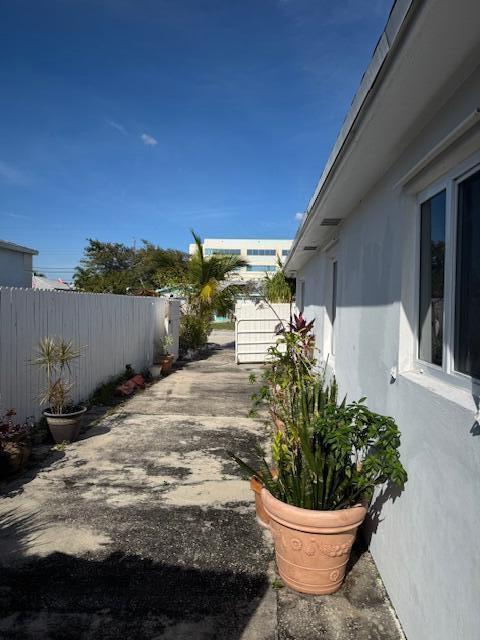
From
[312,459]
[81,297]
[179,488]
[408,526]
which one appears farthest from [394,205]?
[81,297]

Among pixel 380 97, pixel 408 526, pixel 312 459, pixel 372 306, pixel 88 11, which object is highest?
pixel 88 11

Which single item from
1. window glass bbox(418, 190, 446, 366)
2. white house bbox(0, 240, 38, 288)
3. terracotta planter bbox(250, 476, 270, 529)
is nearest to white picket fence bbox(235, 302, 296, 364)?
white house bbox(0, 240, 38, 288)

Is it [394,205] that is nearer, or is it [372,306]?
[394,205]

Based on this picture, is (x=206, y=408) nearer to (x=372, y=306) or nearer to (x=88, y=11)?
(x=372, y=306)

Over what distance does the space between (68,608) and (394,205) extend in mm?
3327

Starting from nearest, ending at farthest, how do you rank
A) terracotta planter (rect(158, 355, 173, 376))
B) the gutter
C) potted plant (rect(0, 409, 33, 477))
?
the gutter, potted plant (rect(0, 409, 33, 477)), terracotta planter (rect(158, 355, 173, 376))

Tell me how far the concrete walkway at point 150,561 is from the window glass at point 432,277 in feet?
5.28

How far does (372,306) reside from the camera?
3.55m

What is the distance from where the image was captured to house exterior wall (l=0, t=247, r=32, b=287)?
16516 mm

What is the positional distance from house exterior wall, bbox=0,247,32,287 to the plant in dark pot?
1605 cm

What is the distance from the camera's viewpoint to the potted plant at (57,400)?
5.64 metres

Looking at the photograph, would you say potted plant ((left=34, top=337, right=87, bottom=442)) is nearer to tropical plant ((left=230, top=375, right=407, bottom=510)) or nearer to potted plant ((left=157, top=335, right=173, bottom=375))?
tropical plant ((left=230, top=375, right=407, bottom=510))

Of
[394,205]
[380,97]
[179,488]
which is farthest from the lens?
[179,488]

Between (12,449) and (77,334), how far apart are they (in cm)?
315
